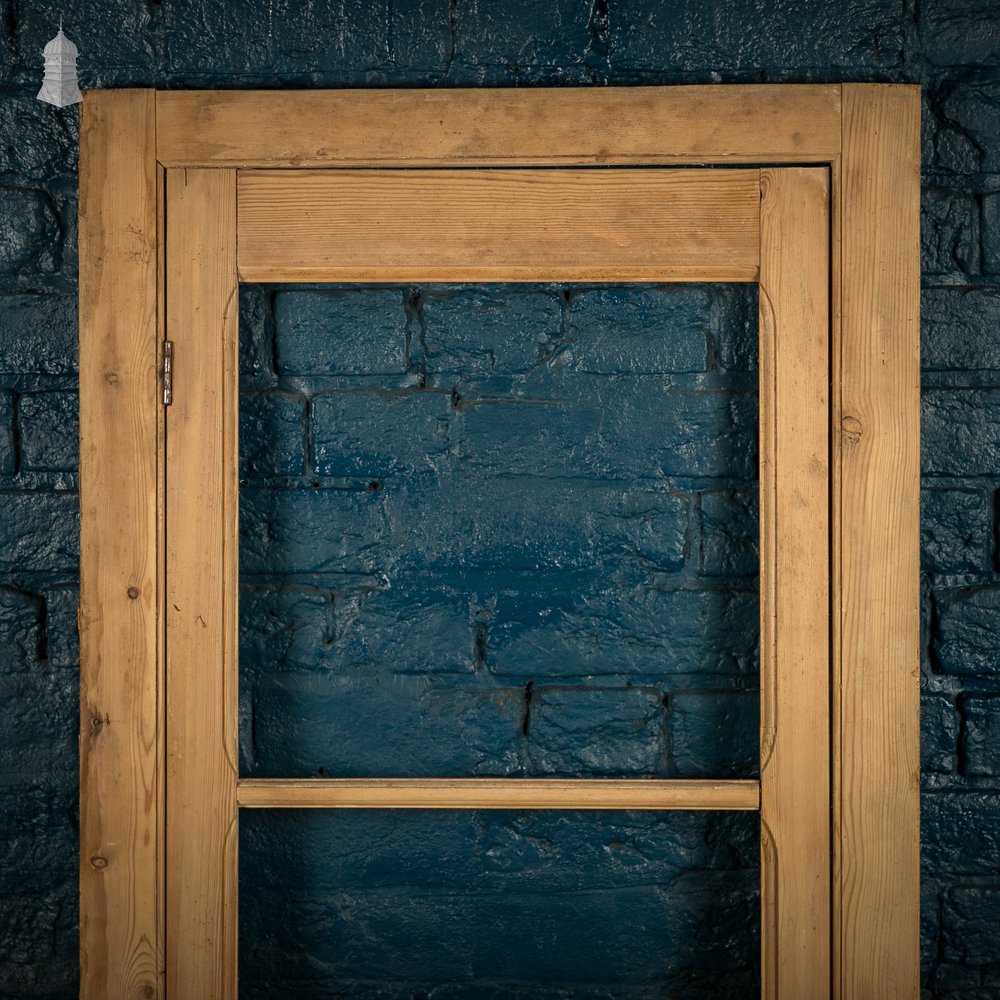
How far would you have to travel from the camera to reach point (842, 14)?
136 centimetres

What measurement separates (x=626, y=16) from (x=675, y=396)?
581 mm

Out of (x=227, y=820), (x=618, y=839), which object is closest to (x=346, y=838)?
(x=227, y=820)

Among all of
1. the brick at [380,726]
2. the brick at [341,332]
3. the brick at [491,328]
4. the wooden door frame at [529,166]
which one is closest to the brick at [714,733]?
the wooden door frame at [529,166]

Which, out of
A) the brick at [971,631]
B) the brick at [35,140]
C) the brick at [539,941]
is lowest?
the brick at [539,941]

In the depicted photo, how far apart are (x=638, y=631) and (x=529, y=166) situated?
72 centimetres

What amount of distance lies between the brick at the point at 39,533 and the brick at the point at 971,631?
134 centimetres

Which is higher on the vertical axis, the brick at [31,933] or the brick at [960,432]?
the brick at [960,432]

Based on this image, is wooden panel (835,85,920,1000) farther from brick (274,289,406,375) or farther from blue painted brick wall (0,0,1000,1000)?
brick (274,289,406,375)

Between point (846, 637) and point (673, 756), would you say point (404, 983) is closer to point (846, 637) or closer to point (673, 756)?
point (673, 756)

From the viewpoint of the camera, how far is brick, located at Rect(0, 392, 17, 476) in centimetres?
138

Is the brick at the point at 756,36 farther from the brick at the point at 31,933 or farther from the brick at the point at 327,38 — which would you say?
the brick at the point at 31,933

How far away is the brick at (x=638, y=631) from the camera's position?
1.37 m

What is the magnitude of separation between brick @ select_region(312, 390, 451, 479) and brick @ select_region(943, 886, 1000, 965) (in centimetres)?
104

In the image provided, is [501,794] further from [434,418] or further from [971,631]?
[971,631]
